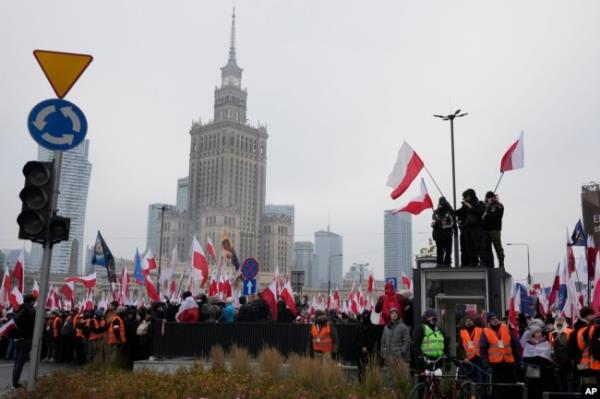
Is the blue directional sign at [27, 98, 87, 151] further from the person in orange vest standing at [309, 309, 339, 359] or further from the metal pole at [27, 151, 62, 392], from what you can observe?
the person in orange vest standing at [309, 309, 339, 359]

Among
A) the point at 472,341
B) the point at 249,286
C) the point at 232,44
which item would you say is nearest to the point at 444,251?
the point at 472,341

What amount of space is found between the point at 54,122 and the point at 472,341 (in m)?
7.07

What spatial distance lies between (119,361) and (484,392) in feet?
24.1

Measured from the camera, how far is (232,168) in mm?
125938

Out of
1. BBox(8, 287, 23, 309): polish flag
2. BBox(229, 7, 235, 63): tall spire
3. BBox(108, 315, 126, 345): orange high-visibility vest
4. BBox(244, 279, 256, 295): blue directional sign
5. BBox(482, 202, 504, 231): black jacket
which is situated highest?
BBox(229, 7, 235, 63): tall spire

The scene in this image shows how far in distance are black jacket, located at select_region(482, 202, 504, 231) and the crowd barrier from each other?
3.56 metres

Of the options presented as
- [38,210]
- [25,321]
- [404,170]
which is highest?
[404,170]

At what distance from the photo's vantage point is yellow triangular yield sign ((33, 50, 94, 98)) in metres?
8.27

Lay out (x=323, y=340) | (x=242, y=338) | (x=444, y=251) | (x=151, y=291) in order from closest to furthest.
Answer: (x=323, y=340) < (x=242, y=338) < (x=444, y=251) < (x=151, y=291)

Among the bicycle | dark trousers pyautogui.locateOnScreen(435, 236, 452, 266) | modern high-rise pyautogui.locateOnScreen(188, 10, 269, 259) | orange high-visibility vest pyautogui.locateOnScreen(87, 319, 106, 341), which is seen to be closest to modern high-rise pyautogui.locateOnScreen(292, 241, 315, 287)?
modern high-rise pyautogui.locateOnScreen(188, 10, 269, 259)

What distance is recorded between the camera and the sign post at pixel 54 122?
26.8ft

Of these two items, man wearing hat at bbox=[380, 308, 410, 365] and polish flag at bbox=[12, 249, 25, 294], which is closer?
man wearing hat at bbox=[380, 308, 410, 365]

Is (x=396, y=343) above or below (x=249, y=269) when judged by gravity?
below

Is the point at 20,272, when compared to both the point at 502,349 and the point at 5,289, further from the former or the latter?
the point at 502,349
